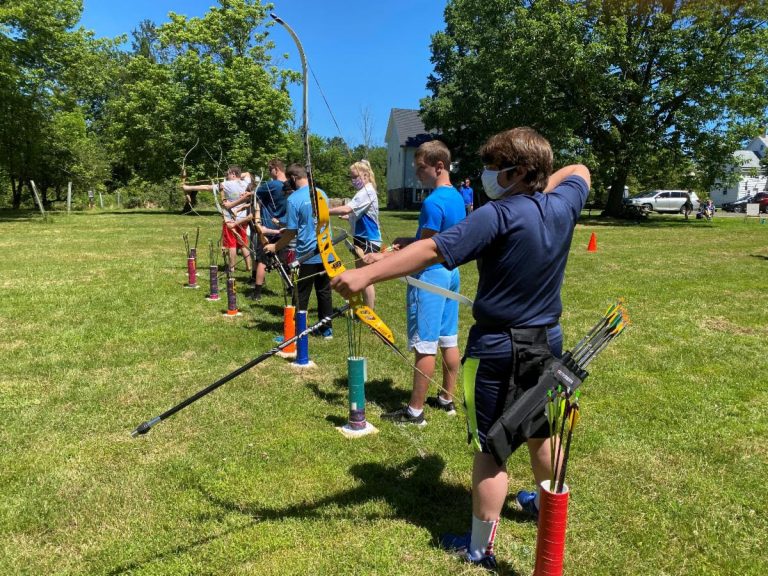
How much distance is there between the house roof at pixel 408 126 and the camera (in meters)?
47.6

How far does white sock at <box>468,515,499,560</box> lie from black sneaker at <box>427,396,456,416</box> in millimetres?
1769

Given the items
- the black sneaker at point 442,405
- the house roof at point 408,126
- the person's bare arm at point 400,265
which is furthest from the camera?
the house roof at point 408,126

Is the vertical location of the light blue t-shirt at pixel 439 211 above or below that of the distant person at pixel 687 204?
below

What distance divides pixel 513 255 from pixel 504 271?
0.08 meters

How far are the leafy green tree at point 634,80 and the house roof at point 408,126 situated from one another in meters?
19.9

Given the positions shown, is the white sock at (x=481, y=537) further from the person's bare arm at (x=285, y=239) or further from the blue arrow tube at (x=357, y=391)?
the person's bare arm at (x=285, y=239)

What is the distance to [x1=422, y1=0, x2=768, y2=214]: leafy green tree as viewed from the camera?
2306 cm

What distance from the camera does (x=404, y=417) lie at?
4156mm

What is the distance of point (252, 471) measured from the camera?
3.39m

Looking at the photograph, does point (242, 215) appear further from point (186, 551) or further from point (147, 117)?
point (147, 117)

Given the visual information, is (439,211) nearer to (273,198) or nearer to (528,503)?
(528,503)

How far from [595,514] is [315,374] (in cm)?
293

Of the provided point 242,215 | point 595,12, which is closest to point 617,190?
point 595,12

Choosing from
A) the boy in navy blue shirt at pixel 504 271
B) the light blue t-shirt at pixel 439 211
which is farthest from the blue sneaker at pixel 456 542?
the light blue t-shirt at pixel 439 211
